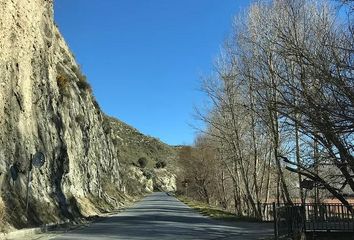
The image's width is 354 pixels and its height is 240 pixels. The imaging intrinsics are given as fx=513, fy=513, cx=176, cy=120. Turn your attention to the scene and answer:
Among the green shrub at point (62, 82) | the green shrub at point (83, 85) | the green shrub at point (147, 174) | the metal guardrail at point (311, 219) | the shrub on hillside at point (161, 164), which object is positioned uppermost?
the shrub on hillside at point (161, 164)

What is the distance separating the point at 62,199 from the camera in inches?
1128

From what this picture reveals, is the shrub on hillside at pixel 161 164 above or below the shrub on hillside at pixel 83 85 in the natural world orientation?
above

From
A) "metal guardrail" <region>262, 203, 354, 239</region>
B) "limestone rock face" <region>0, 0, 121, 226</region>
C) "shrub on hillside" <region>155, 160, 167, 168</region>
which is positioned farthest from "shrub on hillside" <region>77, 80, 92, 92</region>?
"shrub on hillside" <region>155, 160, 167, 168</region>

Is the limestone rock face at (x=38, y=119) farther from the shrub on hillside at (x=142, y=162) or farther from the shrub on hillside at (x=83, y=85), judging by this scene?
the shrub on hillside at (x=142, y=162)

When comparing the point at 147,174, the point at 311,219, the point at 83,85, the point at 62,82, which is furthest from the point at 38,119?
the point at 147,174

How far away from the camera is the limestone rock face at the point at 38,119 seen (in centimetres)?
2330

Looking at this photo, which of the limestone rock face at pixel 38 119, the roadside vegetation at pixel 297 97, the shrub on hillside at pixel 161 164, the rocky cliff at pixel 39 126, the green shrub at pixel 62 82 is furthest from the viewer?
the shrub on hillside at pixel 161 164

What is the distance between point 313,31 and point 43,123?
1850 cm

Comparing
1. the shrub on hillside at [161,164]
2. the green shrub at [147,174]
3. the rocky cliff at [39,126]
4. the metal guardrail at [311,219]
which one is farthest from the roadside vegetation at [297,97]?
the shrub on hillside at [161,164]

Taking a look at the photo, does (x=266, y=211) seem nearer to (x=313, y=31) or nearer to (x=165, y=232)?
(x=165, y=232)

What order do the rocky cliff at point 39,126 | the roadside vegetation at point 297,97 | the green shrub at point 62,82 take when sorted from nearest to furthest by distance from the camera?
1. the roadside vegetation at point 297,97
2. the rocky cliff at point 39,126
3. the green shrub at point 62,82

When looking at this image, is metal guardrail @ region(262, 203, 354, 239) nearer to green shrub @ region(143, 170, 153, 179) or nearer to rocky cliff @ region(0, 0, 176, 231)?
rocky cliff @ region(0, 0, 176, 231)

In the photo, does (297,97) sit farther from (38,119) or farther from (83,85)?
Result: (83,85)

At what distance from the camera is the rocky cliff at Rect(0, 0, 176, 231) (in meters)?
23.0
